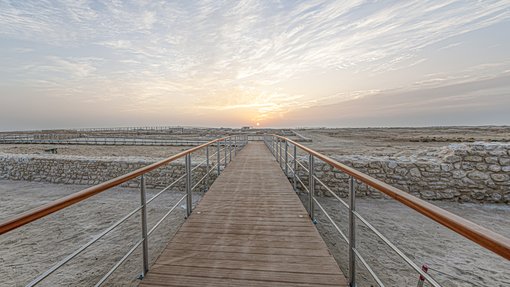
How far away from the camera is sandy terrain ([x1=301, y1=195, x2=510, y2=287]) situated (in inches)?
114

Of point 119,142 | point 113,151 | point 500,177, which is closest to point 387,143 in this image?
point 500,177

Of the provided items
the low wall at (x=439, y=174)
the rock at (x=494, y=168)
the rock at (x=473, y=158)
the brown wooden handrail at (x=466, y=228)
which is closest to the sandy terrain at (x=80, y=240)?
the low wall at (x=439, y=174)

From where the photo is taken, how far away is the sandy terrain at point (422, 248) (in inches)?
114

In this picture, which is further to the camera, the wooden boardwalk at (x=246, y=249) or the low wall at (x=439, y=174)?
the low wall at (x=439, y=174)

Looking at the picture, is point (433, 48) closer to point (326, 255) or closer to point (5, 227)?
point (326, 255)

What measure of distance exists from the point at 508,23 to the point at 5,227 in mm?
10756

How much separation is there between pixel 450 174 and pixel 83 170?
12.3 m

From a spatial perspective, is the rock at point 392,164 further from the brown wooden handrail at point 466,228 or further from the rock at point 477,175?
the brown wooden handrail at point 466,228

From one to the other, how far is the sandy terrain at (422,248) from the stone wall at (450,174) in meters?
0.38

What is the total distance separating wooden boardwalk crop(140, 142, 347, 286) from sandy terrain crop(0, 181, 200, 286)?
1.63 ft

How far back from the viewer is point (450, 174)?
231 inches

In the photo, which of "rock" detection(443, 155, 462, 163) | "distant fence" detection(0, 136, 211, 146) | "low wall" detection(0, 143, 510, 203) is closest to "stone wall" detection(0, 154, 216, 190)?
"low wall" detection(0, 143, 510, 203)

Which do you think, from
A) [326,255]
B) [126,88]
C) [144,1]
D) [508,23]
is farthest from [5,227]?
[126,88]

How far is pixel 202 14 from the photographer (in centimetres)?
775
